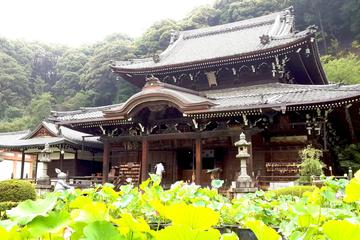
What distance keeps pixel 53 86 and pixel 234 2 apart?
25789mm

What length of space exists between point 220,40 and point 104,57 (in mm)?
25953

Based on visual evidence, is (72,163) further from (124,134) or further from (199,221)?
(199,221)

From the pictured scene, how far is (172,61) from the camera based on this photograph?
64.7 feet

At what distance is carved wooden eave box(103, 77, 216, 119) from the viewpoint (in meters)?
14.5

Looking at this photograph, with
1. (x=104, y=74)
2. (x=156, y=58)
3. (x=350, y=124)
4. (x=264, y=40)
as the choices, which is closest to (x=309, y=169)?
(x=350, y=124)

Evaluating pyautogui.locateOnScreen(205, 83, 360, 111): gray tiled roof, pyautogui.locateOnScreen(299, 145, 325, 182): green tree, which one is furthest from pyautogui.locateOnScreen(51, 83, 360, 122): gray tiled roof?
pyautogui.locateOnScreen(299, 145, 325, 182): green tree

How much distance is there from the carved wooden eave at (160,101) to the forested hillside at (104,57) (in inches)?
779

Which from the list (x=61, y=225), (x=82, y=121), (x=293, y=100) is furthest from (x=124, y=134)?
(x=61, y=225)

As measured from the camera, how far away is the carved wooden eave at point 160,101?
1447 cm

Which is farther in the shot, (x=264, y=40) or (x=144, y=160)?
(x=264, y=40)

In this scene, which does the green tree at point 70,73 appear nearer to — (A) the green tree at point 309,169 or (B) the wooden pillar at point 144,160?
(B) the wooden pillar at point 144,160

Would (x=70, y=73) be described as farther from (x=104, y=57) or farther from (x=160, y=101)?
(x=160, y=101)

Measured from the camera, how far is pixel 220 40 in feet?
73.6

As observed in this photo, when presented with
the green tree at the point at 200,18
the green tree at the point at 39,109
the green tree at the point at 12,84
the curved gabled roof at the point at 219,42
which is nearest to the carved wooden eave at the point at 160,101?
the curved gabled roof at the point at 219,42
